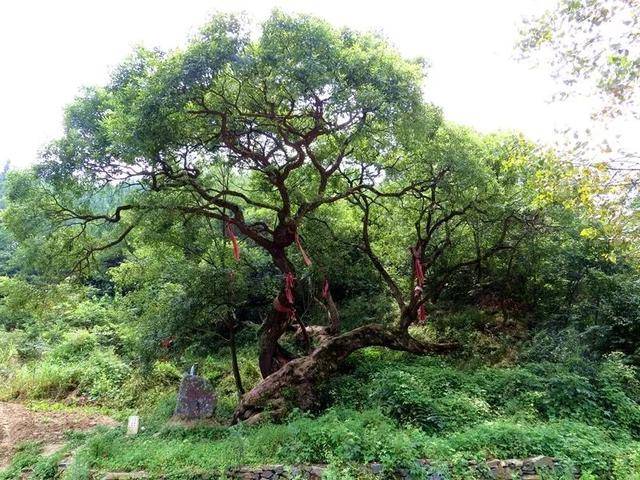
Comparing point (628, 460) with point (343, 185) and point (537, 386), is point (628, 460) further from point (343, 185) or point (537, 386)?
point (343, 185)

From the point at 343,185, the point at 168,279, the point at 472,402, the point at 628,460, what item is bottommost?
the point at 628,460

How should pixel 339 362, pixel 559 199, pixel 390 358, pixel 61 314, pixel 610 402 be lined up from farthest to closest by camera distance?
pixel 61 314
pixel 390 358
pixel 339 362
pixel 610 402
pixel 559 199

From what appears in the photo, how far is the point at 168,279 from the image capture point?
33.0 feet

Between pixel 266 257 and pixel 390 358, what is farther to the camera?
pixel 266 257

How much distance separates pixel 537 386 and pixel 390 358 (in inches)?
134

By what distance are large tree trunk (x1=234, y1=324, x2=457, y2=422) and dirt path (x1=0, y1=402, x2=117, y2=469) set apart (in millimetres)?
3520

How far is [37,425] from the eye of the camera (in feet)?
32.2

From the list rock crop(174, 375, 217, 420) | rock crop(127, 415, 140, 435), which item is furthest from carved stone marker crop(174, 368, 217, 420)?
rock crop(127, 415, 140, 435)

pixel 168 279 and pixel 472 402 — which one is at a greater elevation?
pixel 168 279

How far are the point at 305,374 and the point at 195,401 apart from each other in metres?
2.06

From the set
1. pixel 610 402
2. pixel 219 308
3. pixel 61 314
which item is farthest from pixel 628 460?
pixel 61 314

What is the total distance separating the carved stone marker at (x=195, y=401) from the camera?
8570 millimetres

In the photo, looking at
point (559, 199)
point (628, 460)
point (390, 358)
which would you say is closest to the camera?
point (628, 460)

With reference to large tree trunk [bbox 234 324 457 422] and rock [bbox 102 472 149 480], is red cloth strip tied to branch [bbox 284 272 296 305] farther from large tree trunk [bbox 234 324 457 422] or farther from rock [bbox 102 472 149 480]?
rock [bbox 102 472 149 480]
